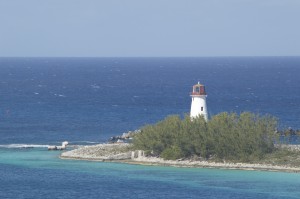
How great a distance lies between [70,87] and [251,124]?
343 ft

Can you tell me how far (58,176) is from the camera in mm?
67438

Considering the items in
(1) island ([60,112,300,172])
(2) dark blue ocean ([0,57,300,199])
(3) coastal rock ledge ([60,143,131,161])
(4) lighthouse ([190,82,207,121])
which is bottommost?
(2) dark blue ocean ([0,57,300,199])

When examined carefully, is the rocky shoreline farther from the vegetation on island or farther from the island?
the vegetation on island

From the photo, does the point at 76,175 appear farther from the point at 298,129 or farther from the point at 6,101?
the point at 6,101

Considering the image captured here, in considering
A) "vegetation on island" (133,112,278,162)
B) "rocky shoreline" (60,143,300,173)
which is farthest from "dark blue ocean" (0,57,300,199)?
"vegetation on island" (133,112,278,162)

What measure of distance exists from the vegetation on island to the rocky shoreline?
96 cm

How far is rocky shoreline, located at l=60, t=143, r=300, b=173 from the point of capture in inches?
2753

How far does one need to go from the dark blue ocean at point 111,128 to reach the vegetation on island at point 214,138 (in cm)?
353

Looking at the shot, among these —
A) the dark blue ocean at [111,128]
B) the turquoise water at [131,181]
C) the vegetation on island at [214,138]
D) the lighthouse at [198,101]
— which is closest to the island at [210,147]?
the vegetation on island at [214,138]

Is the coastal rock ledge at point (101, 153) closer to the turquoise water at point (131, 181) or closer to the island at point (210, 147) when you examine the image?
the island at point (210, 147)

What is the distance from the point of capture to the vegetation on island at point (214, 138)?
2862 inches

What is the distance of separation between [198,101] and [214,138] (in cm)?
503

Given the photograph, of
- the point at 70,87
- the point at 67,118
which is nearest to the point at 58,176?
the point at 67,118

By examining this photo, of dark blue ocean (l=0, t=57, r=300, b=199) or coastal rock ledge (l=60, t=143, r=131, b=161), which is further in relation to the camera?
coastal rock ledge (l=60, t=143, r=131, b=161)
